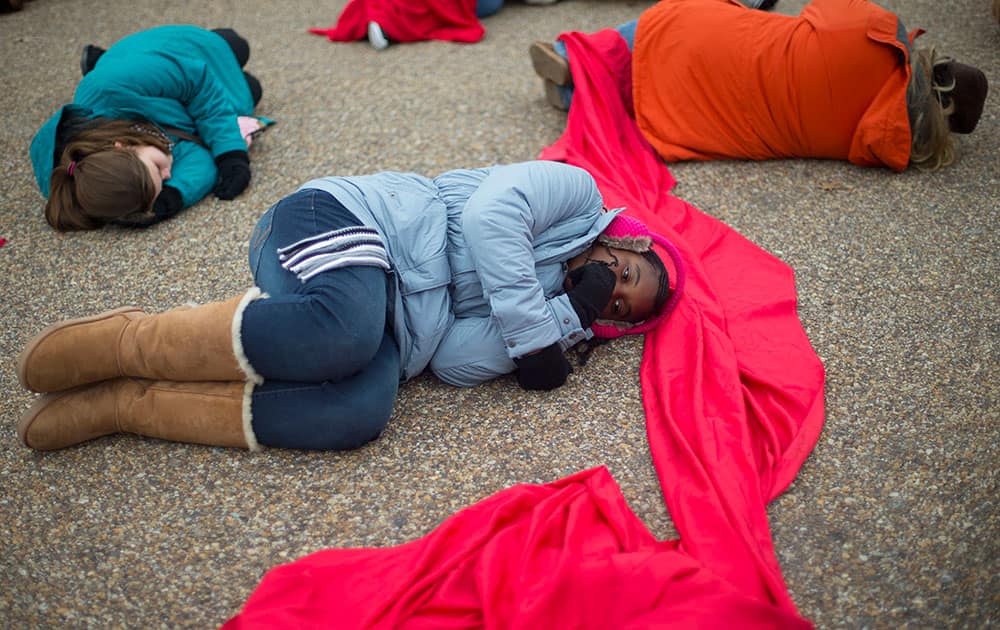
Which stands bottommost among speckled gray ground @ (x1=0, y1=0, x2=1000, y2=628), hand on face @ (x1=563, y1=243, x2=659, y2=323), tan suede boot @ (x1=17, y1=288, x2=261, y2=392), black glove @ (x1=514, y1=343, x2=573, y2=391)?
speckled gray ground @ (x1=0, y1=0, x2=1000, y2=628)

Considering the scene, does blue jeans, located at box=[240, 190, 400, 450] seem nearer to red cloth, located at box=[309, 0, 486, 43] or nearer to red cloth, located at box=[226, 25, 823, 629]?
red cloth, located at box=[226, 25, 823, 629]

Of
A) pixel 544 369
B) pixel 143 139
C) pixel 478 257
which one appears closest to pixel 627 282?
pixel 544 369

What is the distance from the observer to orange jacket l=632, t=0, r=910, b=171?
3752 millimetres

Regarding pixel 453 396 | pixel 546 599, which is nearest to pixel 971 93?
pixel 453 396

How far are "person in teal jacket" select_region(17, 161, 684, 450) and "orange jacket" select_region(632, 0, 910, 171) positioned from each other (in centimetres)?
143

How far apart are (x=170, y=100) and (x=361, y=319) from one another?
2.29 meters

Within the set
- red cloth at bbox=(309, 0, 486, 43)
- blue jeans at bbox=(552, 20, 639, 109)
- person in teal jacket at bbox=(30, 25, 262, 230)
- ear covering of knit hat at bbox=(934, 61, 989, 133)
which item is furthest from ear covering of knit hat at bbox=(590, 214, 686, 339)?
red cloth at bbox=(309, 0, 486, 43)

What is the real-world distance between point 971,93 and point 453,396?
294 centimetres

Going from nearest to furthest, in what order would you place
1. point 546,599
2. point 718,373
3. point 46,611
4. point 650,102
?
point 546,599
point 46,611
point 718,373
point 650,102

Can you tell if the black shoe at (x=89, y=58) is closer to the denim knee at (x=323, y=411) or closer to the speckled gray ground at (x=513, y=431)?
the speckled gray ground at (x=513, y=431)

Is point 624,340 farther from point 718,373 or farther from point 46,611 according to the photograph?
point 46,611

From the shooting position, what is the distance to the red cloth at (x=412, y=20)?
546 cm

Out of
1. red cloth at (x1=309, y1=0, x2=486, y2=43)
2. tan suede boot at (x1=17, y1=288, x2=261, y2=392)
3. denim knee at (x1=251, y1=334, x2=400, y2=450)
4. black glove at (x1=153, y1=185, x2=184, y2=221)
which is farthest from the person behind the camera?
red cloth at (x1=309, y1=0, x2=486, y2=43)

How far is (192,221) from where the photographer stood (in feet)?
12.5
